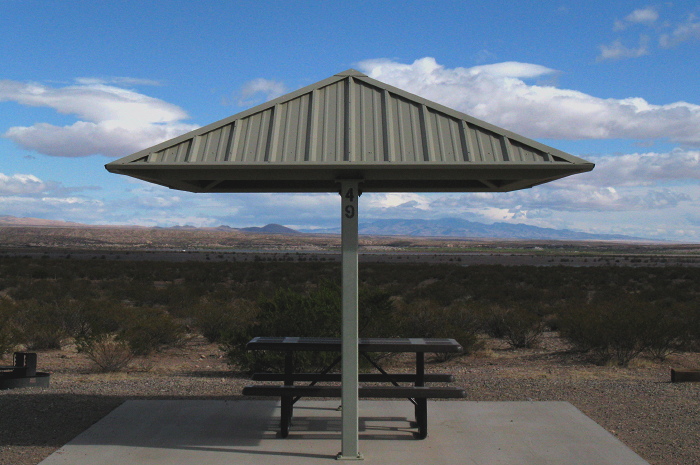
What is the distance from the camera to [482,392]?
9.66 meters

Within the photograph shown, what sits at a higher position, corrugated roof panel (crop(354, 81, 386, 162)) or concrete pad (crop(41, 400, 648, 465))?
corrugated roof panel (crop(354, 81, 386, 162))

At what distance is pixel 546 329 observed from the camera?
19844 millimetres

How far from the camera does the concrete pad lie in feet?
20.8

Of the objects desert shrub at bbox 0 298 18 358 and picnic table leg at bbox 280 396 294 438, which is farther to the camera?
desert shrub at bbox 0 298 18 358

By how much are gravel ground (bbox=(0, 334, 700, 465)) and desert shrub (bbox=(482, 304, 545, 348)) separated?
4.93 ft

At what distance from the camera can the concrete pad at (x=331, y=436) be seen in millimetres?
6344

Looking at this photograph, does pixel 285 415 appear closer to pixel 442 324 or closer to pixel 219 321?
pixel 442 324

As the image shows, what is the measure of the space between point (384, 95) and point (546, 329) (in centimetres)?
1473

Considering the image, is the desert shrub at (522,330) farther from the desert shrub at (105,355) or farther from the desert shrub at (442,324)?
the desert shrub at (105,355)

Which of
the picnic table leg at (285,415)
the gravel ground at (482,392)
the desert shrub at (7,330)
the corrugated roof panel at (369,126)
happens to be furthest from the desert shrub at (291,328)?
the corrugated roof panel at (369,126)

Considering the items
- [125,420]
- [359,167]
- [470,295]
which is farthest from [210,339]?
[470,295]

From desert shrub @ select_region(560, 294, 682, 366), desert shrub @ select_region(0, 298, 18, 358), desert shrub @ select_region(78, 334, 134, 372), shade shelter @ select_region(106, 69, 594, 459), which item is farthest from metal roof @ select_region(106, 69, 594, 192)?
desert shrub @ select_region(560, 294, 682, 366)

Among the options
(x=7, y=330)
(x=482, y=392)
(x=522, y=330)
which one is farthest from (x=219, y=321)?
(x=482, y=392)

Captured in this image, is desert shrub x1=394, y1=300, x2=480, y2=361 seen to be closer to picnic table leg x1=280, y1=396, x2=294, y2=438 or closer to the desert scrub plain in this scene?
the desert scrub plain
